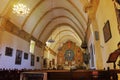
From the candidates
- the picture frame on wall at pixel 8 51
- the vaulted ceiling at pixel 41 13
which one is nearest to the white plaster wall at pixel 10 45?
the picture frame on wall at pixel 8 51

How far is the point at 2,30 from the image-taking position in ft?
28.0

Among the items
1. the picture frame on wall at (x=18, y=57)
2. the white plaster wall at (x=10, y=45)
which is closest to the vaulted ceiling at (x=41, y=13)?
the white plaster wall at (x=10, y=45)

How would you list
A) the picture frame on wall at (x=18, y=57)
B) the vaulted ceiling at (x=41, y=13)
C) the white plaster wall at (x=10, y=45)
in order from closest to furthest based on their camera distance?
1. the white plaster wall at (x=10, y=45)
2. the vaulted ceiling at (x=41, y=13)
3. the picture frame on wall at (x=18, y=57)

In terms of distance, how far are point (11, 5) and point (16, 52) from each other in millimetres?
3194

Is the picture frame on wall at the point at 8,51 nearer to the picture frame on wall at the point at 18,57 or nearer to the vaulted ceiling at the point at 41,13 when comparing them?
the picture frame on wall at the point at 18,57

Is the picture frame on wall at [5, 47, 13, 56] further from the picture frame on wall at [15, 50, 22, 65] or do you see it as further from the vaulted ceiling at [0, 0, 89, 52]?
the vaulted ceiling at [0, 0, 89, 52]

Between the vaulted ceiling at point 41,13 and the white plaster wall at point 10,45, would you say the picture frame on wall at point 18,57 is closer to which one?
the white plaster wall at point 10,45

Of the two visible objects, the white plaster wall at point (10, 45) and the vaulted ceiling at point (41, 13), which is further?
the vaulted ceiling at point (41, 13)

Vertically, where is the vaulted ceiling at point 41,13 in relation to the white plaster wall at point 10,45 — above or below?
above

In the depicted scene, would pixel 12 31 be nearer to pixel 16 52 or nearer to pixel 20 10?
pixel 16 52

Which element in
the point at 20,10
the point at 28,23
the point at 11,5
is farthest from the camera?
the point at 28,23

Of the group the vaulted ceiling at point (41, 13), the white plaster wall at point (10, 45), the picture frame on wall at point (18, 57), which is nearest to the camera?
the white plaster wall at point (10, 45)

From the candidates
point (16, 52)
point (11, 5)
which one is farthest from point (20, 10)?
point (16, 52)

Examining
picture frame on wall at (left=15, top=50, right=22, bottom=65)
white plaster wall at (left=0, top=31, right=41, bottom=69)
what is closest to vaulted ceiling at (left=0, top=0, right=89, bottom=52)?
white plaster wall at (left=0, top=31, right=41, bottom=69)
